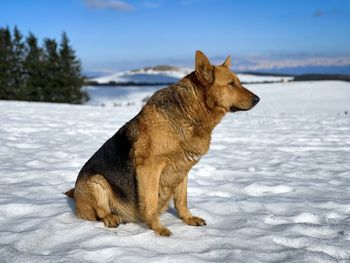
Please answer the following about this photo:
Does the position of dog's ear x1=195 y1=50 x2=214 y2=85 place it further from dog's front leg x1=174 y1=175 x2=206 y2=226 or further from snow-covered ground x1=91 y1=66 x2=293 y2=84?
snow-covered ground x1=91 y1=66 x2=293 y2=84

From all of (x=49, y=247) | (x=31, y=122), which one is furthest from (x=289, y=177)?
(x=31, y=122)

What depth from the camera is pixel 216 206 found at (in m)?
4.89

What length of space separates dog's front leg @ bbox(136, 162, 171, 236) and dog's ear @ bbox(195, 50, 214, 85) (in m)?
1.09

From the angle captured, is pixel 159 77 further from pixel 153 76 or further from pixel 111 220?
pixel 111 220

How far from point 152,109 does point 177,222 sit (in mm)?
1437

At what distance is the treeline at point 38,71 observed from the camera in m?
40.0

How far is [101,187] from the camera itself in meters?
4.21

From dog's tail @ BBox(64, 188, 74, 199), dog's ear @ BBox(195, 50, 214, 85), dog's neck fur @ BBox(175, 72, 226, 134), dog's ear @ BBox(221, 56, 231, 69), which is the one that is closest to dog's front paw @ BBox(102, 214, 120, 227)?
dog's tail @ BBox(64, 188, 74, 199)

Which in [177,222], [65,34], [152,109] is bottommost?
[177,222]

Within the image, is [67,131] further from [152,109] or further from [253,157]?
[152,109]

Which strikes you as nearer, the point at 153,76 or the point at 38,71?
the point at 38,71

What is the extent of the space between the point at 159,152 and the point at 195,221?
1.03 metres

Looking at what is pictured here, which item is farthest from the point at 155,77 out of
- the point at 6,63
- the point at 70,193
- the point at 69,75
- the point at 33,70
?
the point at 70,193

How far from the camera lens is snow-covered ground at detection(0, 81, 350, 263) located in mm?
3426
